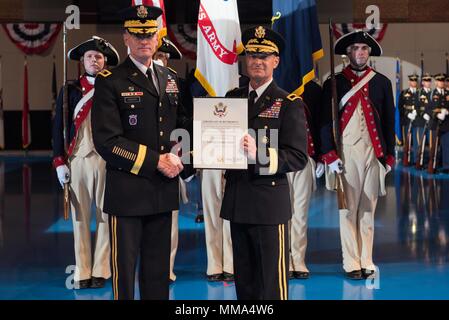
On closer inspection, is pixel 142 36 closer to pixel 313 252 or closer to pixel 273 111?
pixel 273 111

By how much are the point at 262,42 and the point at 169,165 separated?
71cm

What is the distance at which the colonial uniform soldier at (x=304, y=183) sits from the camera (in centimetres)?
572

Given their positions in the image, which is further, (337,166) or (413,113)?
(413,113)

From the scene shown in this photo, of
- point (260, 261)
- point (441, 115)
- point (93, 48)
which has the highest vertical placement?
point (93, 48)

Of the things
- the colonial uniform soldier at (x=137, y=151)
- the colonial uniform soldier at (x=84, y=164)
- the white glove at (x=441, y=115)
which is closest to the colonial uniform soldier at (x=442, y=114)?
the white glove at (x=441, y=115)

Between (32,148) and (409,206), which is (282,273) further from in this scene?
(32,148)

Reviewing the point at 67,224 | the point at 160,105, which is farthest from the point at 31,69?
the point at 160,105

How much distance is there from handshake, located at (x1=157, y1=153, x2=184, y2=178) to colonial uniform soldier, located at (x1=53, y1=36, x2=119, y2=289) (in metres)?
1.93

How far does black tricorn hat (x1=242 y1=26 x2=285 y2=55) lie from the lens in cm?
360

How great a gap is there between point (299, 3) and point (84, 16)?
11022mm

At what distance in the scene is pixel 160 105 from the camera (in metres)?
3.63

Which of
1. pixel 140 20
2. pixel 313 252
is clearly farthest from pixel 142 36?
pixel 313 252

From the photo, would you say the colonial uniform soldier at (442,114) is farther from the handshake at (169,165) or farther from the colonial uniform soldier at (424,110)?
the handshake at (169,165)

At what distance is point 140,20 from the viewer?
3.59m
